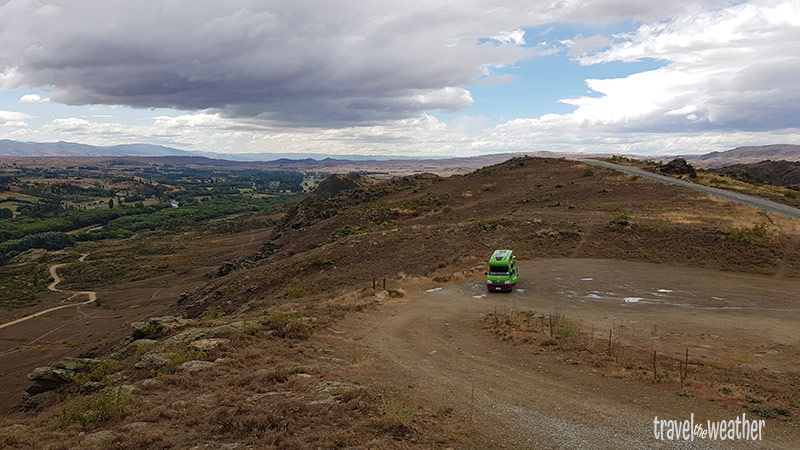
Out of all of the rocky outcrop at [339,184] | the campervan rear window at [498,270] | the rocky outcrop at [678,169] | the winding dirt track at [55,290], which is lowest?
the winding dirt track at [55,290]

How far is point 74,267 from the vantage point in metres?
82.3

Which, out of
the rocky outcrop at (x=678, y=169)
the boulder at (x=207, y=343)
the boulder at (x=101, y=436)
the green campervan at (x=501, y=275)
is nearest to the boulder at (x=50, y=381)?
the boulder at (x=207, y=343)

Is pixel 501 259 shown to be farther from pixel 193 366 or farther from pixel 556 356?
pixel 193 366

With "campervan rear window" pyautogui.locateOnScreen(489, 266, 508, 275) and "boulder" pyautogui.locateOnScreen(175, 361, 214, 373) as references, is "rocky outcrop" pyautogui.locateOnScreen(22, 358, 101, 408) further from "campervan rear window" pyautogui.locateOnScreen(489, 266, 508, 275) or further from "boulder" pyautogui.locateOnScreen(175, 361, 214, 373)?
"campervan rear window" pyautogui.locateOnScreen(489, 266, 508, 275)

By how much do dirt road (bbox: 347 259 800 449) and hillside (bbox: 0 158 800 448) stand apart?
8 centimetres

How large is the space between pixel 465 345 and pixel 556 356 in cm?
326

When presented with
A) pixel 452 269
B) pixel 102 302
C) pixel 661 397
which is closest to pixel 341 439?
pixel 661 397

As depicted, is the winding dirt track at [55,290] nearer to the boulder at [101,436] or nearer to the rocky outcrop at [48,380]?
the rocky outcrop at [48,380]

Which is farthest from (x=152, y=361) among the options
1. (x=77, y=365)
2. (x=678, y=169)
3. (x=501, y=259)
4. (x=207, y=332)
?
(x=678, y=169)

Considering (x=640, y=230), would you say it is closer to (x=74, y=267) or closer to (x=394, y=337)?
(x=394, y=337)

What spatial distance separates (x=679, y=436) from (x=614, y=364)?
13.6ft

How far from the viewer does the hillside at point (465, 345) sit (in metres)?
9.06

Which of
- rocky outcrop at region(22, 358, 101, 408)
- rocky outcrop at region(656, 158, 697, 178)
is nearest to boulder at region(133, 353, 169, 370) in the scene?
rocky outcrop at region(22, 358, 101, 408)

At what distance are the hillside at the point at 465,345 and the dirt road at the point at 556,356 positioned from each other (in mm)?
81
